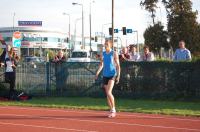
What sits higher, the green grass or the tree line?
the tree line

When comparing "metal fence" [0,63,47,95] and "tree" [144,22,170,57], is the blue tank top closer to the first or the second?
"metal fence" [0,63,47,95]

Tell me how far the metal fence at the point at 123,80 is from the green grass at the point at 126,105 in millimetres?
562

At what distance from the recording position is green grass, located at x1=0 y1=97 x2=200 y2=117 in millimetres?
13070

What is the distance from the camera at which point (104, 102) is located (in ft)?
51.1

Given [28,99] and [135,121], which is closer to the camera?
[135,121]

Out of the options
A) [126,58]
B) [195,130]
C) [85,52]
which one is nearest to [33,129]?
[195,130]

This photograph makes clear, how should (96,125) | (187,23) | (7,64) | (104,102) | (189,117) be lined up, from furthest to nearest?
(187,23) → (7,64) → (104,102) → (189,117) → (96,125)

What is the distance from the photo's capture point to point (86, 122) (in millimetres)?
10914

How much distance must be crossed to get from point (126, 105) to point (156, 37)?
21120mm

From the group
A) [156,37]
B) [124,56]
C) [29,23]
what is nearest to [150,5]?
[156,37]

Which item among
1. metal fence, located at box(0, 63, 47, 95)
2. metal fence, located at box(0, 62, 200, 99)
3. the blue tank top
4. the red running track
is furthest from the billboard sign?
the blue tank top

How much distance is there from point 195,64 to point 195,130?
613cm

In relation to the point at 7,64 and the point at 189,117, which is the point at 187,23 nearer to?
the point at 7,64

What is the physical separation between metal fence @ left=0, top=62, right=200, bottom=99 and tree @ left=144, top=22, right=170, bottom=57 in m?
18.4
